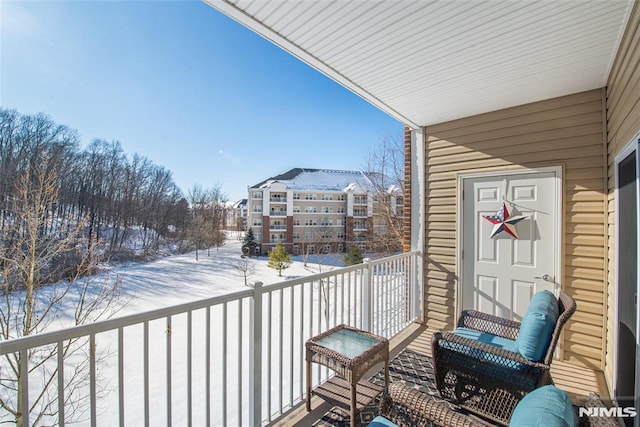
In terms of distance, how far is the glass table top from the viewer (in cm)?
200

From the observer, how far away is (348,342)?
2139 mm

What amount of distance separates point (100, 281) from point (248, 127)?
12.8 metres

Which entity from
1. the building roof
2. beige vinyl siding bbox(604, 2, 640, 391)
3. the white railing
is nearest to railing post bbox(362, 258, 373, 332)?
the white railing

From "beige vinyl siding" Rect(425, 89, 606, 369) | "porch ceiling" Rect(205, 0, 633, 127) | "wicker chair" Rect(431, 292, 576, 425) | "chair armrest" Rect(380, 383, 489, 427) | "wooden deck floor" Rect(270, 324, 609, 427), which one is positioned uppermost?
"porch ceiling" Rect(205, 0, 633, 127)

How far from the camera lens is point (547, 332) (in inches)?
72.3

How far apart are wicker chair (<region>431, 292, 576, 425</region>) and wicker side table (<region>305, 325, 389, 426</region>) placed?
48 centimetres

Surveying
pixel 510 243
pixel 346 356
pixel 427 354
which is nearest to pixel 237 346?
pixel 346 356

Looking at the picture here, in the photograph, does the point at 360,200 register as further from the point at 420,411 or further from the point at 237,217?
the point at 420,411

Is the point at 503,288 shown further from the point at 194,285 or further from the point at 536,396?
the point at 194,285

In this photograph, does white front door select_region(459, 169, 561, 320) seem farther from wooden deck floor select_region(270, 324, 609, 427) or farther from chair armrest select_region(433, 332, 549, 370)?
chair armrest select_region(433, 332, 549, 370)

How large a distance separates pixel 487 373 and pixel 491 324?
2.44 ft

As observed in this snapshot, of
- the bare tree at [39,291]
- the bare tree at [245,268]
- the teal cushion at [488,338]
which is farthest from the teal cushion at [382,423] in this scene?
the bare tree at [245,268]

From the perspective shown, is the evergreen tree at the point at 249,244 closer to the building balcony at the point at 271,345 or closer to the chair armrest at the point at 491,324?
the building balcony at the point at 271,345

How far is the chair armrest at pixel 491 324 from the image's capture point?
253cm
